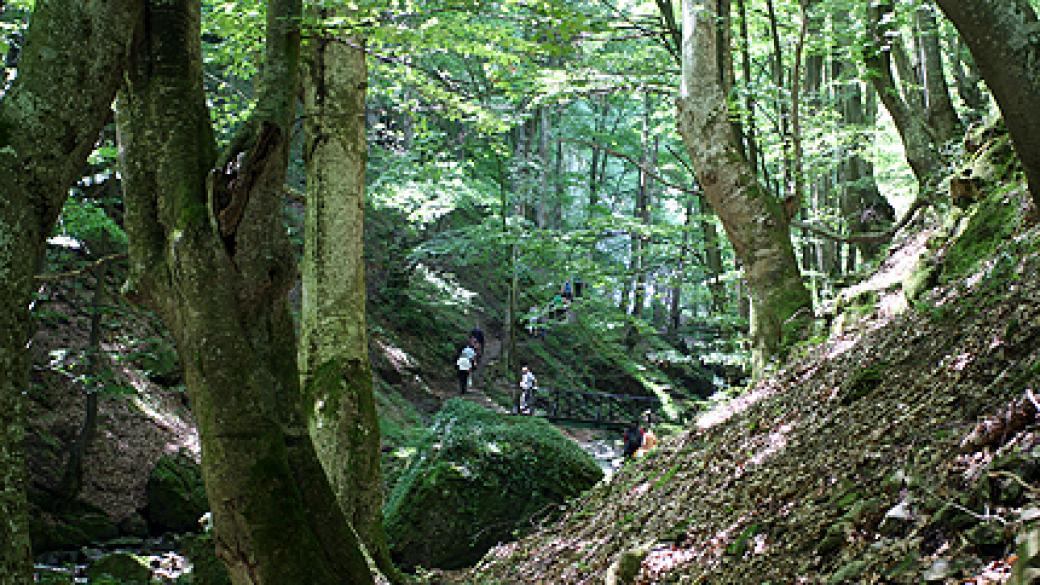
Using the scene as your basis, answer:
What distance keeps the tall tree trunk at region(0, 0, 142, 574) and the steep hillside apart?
9.91 feet

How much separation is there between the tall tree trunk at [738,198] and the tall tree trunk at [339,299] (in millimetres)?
3130

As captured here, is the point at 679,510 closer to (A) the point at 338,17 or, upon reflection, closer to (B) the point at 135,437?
(A) the point at 338,17

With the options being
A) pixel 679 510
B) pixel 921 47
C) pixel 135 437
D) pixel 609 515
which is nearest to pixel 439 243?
pixel 135 437

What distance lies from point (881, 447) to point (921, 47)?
25.1 ft

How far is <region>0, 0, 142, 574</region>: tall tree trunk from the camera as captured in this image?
317cm

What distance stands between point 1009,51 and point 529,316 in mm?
13538

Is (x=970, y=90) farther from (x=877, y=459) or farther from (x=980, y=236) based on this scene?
(x=877, y=459)

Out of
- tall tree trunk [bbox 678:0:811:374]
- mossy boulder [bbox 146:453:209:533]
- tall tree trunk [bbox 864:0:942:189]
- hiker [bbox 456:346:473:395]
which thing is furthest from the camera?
hiker [bbox 456:346:473:395]

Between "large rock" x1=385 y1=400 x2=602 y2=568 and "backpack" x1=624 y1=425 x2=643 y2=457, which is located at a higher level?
"large rock" x1=385 y1=400 x2=602 y2=568

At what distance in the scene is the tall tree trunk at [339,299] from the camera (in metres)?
7.21

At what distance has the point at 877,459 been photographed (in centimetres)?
379

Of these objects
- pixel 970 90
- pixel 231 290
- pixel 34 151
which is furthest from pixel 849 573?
pixel 970 90

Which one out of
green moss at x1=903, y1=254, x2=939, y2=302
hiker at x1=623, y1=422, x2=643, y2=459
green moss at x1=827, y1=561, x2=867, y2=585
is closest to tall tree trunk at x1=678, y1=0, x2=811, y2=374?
green moss at x1=903, y1=254, x2=939, y2=302

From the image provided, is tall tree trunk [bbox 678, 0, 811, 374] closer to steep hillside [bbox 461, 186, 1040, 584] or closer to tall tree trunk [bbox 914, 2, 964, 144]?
steep hillside [bbox 461, 186, 1040, 584]
